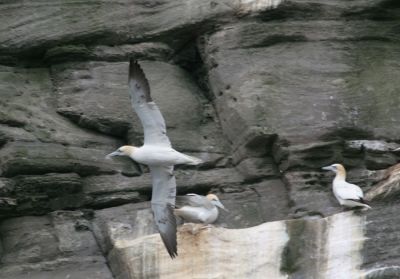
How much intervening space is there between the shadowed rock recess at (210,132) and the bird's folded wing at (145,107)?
88 cm

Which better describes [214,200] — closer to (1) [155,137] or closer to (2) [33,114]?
(1) [155,137]

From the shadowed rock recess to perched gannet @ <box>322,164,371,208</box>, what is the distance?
0.62 ft

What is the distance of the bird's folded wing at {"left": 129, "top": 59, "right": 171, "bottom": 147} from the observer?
14180 millimetres

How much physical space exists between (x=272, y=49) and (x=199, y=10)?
1.30 m

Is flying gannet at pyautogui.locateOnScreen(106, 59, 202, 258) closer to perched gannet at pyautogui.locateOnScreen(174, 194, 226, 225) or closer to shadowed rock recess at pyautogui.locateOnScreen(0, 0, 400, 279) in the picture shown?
perched gannet at pyautogui.locateOnScreen(174, 194, 226, 225)

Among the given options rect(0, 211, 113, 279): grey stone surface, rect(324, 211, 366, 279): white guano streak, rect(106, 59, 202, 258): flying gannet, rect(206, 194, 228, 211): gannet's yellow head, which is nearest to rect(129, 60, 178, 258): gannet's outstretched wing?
rect(106, 59, 202, 258): flying gannet

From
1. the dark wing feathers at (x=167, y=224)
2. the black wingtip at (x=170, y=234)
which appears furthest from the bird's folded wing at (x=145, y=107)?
the black wingtip at (x=170, y=234)

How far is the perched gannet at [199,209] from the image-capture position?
14141 mm

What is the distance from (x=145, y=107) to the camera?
14219mm

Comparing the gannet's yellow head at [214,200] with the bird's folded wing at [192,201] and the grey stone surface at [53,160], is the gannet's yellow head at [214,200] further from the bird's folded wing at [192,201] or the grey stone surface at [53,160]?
the grey stone surface at [53,160]

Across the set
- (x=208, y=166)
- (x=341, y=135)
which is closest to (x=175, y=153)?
(x=208, y=166)

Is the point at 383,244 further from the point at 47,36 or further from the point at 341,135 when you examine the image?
the point at 47,36

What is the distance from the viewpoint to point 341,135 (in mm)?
15242

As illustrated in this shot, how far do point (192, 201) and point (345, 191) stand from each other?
1889mm
